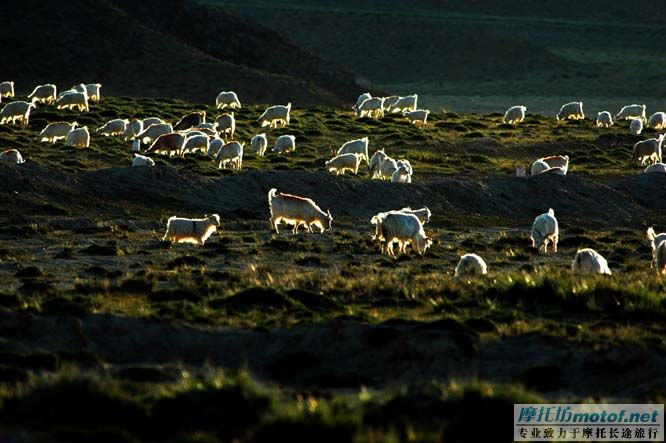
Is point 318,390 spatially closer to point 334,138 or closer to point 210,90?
point 334,138

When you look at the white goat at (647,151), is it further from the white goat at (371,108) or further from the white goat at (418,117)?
the white goat at (371,108)

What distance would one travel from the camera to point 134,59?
2640 inches

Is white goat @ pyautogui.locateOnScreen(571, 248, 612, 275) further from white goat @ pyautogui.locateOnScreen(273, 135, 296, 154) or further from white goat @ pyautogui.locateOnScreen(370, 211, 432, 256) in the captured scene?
white goat @ pyautogui.locateOnScreen(273, 135, 296, 154)

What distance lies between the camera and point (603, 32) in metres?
116

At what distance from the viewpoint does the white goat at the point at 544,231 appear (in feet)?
77.3

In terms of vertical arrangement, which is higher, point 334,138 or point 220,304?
point 334,138

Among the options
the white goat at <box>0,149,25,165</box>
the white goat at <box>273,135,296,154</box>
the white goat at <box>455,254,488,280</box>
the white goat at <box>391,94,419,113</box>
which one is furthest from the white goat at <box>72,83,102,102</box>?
the white goat at <box>455,254,488,280</box>

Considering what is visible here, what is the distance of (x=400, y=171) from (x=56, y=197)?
31.3 feet

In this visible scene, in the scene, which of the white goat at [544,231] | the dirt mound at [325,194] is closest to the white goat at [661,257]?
the white goat at [544,231]

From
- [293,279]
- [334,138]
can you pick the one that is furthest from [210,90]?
[293,279]

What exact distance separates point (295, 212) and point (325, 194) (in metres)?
5.82

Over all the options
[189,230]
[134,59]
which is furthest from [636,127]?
[189,230]

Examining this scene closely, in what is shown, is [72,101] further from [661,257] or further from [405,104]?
[661,257]

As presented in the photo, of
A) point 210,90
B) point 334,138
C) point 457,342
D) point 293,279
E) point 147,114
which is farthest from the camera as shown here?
point 210,90
